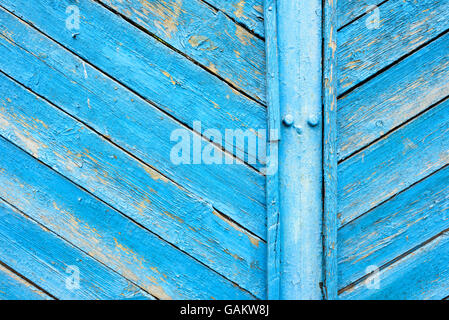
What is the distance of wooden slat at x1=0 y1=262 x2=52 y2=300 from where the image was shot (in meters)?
0.88

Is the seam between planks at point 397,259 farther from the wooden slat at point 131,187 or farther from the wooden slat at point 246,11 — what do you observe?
the wooden slat at point 246,11

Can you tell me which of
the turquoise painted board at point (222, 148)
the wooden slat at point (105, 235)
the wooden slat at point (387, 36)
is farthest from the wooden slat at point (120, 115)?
the wooden slat at point (387, 36)

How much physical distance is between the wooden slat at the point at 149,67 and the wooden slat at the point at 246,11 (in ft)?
0.54

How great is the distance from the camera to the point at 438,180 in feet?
2.92

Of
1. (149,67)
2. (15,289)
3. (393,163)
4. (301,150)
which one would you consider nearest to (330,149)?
(301,150)

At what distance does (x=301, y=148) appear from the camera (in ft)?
2.82

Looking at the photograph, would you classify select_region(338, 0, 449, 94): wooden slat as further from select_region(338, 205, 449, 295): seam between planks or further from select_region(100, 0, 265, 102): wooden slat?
select_region(338, 205, 449, 295): seam between planks

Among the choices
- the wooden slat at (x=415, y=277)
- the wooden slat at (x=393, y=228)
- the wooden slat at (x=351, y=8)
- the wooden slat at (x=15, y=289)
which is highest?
the wooden slat at (x=351, y=8)

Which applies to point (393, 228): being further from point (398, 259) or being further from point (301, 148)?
point (301, 148)

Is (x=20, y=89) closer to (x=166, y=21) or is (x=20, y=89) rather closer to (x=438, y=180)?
(x=166, y=21)

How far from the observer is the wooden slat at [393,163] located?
872 millimetres

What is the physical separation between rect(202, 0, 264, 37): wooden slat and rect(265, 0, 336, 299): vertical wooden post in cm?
3

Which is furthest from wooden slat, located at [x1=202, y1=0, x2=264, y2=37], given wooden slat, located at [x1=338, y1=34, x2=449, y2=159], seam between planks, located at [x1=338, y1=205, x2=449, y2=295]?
seam between planks, located at [x1=338, y1=205, x2=449, y2=295]
